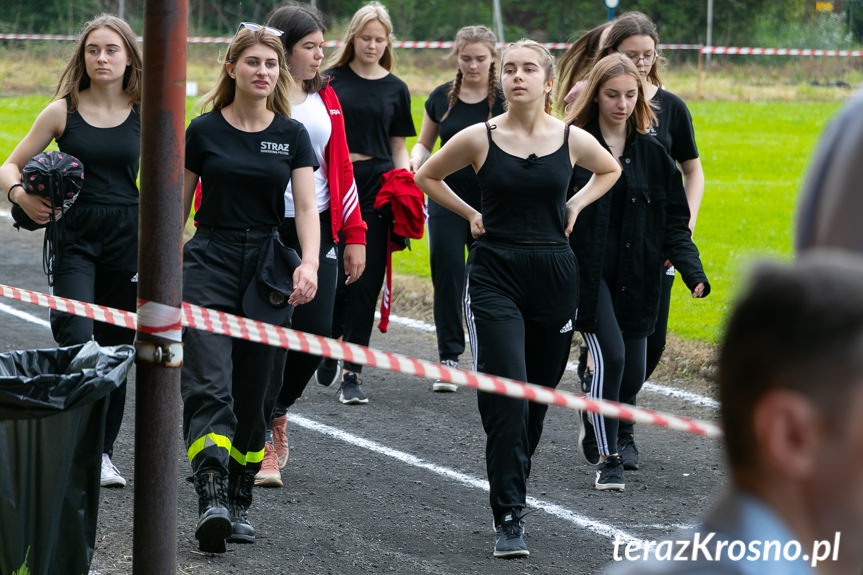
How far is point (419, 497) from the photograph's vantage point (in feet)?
19.1

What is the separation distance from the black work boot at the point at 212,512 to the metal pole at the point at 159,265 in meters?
0.91

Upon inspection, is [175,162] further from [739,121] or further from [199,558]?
[739,121]

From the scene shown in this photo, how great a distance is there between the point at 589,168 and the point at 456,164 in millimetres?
629

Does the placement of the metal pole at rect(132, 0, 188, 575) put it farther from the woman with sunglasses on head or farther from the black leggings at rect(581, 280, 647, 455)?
the woman with sunglasses on head

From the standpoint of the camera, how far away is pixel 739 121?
25594 mm

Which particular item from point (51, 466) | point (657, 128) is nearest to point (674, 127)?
point (657, 128)

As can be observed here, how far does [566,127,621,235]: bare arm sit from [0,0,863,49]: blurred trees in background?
101 ft

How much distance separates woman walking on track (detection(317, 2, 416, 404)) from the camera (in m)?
7.69

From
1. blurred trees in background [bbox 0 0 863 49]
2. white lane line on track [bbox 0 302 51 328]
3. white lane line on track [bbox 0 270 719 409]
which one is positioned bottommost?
white lane line on track [bbox 0 270 719 409]

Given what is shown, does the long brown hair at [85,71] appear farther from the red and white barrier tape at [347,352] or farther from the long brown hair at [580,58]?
the long brown hair at [580,58]

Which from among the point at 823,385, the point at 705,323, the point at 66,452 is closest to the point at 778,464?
the point at 823,385

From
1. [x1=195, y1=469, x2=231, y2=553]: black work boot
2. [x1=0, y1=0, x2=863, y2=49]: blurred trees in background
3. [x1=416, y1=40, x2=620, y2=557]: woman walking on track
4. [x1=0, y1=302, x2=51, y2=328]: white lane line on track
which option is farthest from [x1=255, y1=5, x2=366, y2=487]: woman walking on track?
[x1=0, y1=0, x2=863, y2=49]: blurred trees in background

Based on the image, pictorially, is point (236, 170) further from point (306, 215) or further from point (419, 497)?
point (419, 497)

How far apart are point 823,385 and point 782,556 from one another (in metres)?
0.20
